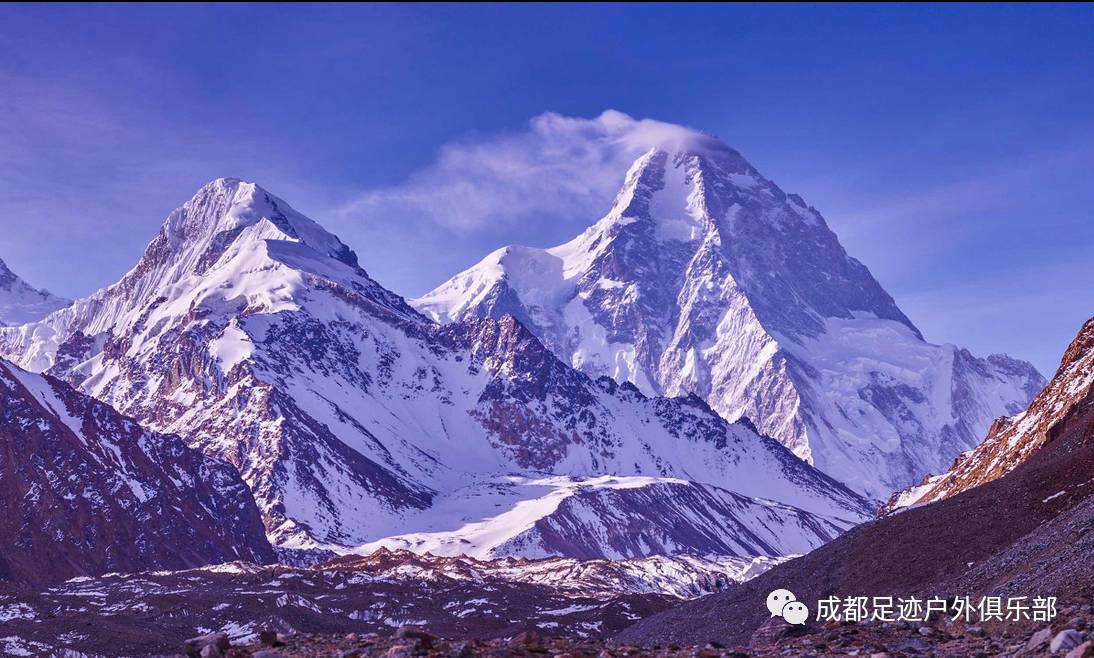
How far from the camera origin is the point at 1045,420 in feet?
431

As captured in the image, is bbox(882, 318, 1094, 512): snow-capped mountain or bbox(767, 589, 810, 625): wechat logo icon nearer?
bbox(767, 589, 810, 625): wechat logo icon

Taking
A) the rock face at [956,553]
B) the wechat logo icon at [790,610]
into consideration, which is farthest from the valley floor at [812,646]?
the rock face at [956,553]

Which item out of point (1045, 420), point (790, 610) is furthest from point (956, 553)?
point (1045, 420)

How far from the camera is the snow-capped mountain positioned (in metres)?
119

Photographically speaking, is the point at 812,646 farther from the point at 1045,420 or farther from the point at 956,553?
the point at 1045,420

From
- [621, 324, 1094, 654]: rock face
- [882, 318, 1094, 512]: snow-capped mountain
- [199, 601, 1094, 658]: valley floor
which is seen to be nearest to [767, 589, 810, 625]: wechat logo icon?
[199, 601, 1094, 658]: valley floor

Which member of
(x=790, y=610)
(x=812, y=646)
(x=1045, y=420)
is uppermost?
(x=1045, y=420)

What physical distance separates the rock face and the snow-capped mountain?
662 inches

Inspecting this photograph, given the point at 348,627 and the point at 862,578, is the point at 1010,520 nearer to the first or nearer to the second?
the point at 862,578

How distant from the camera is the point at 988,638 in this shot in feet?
150

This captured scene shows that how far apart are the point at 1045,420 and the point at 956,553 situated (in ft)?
181

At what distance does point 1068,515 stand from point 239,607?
13959 cm

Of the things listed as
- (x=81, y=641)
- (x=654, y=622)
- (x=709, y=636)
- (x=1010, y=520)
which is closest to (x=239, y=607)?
(x=81, y=641)

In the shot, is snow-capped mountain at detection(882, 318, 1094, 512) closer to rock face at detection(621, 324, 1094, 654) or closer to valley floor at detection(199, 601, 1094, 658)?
rock face at detection(621, 324, 1094, 654)
